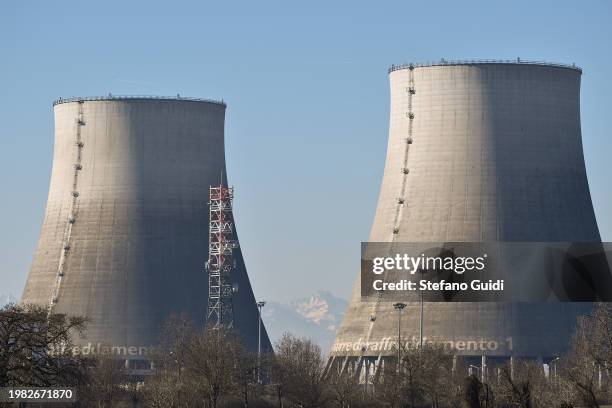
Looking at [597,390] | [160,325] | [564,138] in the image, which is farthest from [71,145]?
[597,390]

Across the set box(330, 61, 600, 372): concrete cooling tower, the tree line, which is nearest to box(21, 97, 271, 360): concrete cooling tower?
the tree line

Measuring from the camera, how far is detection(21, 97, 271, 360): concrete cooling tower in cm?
7538

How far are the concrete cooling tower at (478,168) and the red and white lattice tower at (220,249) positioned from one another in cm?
839

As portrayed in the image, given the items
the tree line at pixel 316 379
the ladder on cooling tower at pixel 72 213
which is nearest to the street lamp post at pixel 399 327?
the tree line at pixel 316 379

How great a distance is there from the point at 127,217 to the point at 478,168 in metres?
14.9

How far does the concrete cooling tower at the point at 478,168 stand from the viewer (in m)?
67.8

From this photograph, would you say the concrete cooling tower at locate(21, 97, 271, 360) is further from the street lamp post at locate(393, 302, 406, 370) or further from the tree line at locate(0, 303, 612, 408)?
the street lamp post at locate(393, 302, 406, 370)

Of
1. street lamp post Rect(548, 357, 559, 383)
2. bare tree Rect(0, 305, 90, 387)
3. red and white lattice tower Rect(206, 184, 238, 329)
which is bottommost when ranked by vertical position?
bare tree Rect(0, 305, 90, 387)

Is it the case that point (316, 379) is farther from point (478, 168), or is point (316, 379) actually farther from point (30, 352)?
point (30, 352)

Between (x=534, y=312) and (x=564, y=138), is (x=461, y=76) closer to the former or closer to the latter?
(x=564, y=138)

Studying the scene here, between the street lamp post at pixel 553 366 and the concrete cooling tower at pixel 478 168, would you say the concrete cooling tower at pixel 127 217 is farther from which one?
the street lamp post at pixel 553 366

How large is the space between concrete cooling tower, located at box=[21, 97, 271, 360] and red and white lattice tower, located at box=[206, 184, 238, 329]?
2.31 ft

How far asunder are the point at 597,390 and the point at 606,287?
7.24 meters

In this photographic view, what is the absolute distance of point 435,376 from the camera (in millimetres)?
59719
